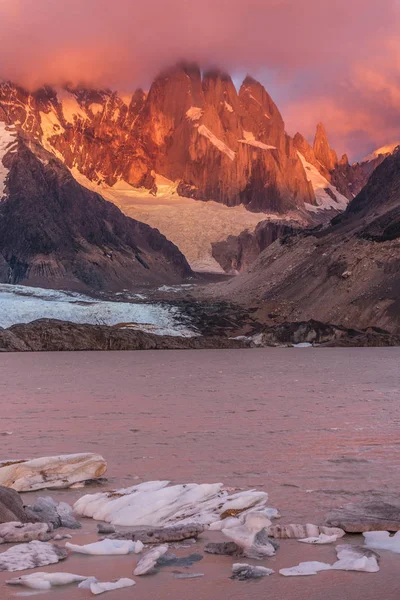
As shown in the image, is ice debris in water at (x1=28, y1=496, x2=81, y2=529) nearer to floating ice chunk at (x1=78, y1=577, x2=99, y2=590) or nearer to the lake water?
the lake water

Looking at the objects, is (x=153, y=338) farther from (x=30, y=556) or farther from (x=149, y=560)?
(x=149, y=560)

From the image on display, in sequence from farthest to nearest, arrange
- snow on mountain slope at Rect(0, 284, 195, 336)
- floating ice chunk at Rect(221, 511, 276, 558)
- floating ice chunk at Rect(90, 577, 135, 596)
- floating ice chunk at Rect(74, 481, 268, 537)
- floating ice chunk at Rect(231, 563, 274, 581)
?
snow on mountain slope at Rect(0, 284, 195, 336), floating ice chunk at Rect(74, 481, 268, 537), floating ice chunk at Rect(221, 511, 276, 558), floating ice chunk at Rect(231, 563, 274, 581), floating ice chunk at Rect(90, 577, 135, 596)

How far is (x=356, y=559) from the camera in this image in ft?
27.7

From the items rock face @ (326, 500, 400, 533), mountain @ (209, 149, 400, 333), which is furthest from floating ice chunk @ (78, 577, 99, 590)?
mountain @ (209, 149, 400, 333)

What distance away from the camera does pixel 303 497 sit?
11531 millimetres

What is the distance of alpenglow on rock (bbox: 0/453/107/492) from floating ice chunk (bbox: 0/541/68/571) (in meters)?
3.40

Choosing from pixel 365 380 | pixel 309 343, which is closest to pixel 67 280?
pixel 309 343

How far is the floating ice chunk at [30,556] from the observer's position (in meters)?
8.36

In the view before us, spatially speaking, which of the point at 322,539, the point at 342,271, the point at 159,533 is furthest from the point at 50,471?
the point at 342,271

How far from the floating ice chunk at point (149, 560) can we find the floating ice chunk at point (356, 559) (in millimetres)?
1767

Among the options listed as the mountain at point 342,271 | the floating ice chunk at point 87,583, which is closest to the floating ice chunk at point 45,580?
the floating ice chunk at point 87,583

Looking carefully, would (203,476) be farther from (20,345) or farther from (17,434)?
(20,345)

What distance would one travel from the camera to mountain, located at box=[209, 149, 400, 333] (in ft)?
339

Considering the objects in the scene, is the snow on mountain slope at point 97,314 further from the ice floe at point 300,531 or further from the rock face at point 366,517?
the ice floe at point 300,531
